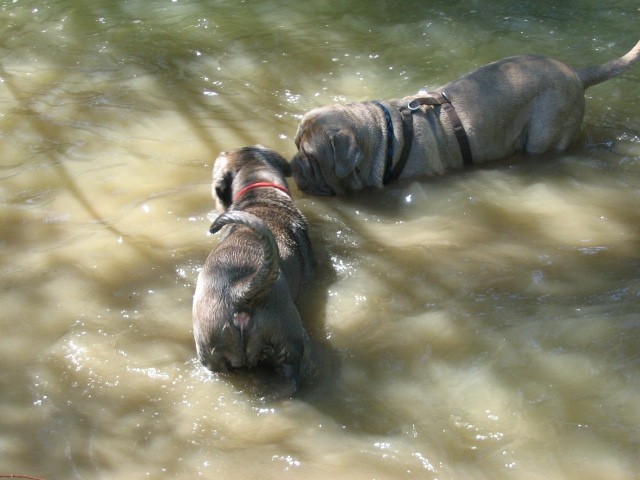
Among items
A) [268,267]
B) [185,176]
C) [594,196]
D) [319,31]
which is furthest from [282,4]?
[268,267]

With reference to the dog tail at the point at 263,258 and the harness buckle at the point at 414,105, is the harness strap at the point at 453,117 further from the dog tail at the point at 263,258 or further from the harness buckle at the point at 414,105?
the dog tail at the point at 263,258

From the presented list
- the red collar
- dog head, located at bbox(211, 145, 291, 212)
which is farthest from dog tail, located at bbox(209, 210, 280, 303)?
dog head, located at bbox(211, 145, 291, 212)

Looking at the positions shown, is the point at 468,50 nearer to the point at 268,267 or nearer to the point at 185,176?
the point at 185,176

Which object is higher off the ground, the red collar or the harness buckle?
the harness buckle

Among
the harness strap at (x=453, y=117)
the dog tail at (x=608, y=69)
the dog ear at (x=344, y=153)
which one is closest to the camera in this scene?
the dog ear at (x=344, y=153)

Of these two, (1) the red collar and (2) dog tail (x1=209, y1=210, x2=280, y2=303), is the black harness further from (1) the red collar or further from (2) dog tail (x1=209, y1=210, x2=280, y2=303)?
(2) dog tail (x1=209, y1=210, x2=280, y2=303)

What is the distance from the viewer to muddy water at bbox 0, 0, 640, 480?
4.44 m

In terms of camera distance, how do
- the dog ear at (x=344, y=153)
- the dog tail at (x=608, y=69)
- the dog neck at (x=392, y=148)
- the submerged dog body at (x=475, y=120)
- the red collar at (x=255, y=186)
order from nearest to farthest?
the red collar at (x=255, y=186) < the dog ear at (x=344, y=153) < the submerged dog body at (x=475, y=120) < the dog neck at (x=392, y=148) < the dog tail at (x=608, y=69)

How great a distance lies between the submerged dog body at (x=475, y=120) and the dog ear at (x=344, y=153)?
0.14 metres

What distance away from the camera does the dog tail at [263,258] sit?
4.46m

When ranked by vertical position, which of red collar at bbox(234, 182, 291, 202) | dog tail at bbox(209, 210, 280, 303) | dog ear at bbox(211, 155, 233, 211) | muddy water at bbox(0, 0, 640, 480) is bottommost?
muddy water at bbox(0, 0, 640, 480)

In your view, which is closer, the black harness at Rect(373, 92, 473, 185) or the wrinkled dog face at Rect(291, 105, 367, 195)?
the wrinkled dog face at Rect(291, 105, 367, 195)

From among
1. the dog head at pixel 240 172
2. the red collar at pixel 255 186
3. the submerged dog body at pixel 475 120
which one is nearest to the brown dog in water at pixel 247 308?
the red collar at pixel 255 186

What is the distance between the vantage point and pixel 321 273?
601 centimetres
